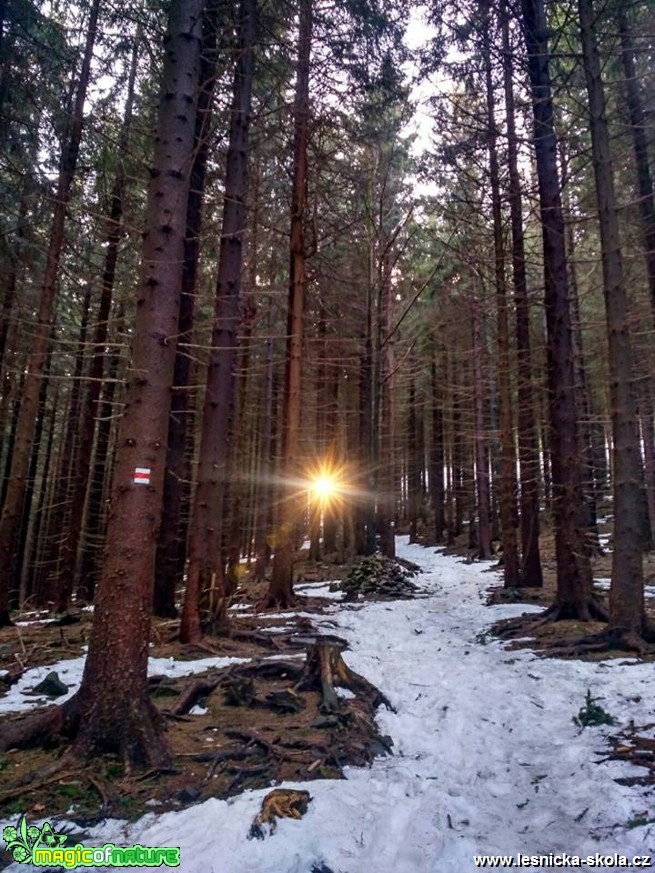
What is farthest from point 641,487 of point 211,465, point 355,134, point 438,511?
point 438,511

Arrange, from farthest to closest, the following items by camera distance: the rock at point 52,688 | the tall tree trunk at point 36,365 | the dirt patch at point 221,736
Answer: the tall tree trunk at point 36,365 < the rock at point 52,688 < the dirt patch at point 221,736

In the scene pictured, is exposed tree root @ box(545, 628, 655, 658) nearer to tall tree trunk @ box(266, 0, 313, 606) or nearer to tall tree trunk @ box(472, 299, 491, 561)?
tall tree trunk @ box(266, 0, 313, 606)

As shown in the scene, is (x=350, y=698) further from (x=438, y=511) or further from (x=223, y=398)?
(x=438, y=511)

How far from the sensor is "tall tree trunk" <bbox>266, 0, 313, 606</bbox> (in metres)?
10.6

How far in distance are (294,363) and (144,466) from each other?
6.98 metres

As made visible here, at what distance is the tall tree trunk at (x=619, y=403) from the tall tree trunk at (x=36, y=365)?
8.57m

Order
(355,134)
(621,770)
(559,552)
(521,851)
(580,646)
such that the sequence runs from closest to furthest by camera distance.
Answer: (521,851), (621,770), (580,646), (559,552), (355,134)

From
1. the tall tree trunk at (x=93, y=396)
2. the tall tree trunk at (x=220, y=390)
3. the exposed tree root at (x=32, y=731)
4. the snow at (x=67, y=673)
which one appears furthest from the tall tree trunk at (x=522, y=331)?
the exposed tree root at (x=32, y=731)

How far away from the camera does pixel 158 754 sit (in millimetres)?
3713

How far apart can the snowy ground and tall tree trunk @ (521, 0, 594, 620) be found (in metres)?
2.51

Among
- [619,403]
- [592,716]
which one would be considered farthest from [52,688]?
[619,403]

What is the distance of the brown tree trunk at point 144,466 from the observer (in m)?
3.85

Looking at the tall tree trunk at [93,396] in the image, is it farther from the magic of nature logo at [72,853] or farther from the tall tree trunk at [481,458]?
the tall tree trunk at [481,458]

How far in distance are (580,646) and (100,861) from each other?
598 centimetres
